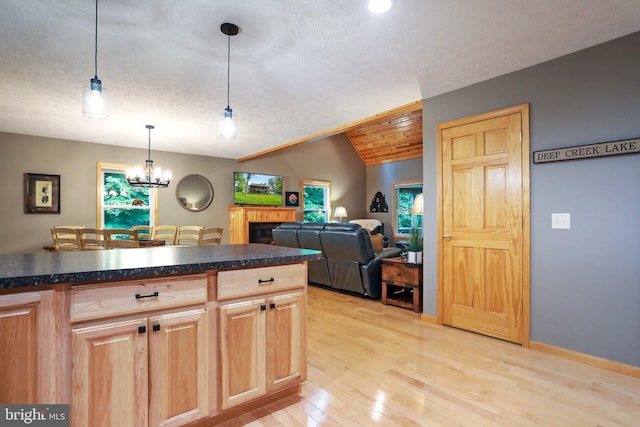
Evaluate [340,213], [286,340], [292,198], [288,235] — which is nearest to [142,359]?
[286,340]

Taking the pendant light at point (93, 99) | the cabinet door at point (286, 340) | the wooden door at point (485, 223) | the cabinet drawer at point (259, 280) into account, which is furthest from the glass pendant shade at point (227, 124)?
the wooden door at point (485, 223)

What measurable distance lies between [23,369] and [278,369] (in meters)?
1.12

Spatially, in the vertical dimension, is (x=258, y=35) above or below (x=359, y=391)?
above

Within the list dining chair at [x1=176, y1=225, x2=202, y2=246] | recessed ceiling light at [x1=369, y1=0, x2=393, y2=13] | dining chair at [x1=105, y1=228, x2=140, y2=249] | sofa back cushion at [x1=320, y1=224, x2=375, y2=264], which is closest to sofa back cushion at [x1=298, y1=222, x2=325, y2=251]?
sofa back cushion at [x1=320, y1=224, x2=375, y2=264]

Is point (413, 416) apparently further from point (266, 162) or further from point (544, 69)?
point (266, 162)

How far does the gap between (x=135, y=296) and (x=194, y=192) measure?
5702mm

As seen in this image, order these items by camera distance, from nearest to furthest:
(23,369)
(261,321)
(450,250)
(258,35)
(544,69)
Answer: (23,369) → (261,321) → (258,35) → (544,69) → (450,250)

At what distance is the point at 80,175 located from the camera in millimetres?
5566

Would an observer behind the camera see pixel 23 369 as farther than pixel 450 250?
No

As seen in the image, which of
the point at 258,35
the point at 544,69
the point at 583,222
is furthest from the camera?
the point at 544,69

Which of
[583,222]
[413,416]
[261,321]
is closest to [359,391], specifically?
[413,416]

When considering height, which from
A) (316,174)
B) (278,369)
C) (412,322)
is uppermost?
(316,174)

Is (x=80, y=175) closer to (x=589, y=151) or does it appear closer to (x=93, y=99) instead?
(x=93, y=99)

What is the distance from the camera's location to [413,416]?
179 cm
